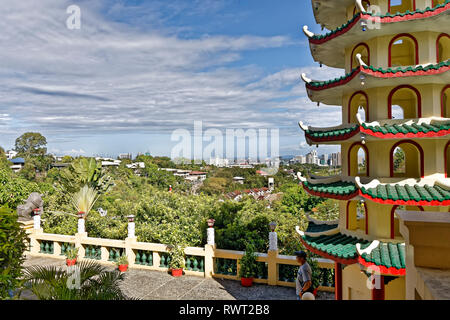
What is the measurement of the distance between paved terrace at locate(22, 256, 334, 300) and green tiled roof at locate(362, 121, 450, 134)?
6.05 m

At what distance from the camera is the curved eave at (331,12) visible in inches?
290

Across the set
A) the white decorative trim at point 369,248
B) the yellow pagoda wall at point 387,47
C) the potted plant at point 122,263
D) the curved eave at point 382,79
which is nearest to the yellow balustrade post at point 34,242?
the potted plant at point 122,263

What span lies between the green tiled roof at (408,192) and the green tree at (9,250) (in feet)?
21.7

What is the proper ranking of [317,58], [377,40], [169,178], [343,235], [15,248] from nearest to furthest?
[15,248] < [377,40] < [343,235] < [317,58] < [169,178]

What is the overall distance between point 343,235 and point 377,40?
441 cm

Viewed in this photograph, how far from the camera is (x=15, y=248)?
19.3ft

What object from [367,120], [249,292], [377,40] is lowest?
[249,292]

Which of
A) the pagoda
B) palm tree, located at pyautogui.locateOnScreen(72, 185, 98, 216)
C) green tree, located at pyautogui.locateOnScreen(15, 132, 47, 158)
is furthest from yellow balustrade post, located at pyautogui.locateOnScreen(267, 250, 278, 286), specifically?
green tree, located at pyautogui.locateOnScreen(15, 132, 47, 158)

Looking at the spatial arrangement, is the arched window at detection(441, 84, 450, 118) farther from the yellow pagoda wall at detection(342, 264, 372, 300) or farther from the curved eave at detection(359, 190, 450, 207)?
the yellow pagoda wall at detection(342, 264, 372, 300)

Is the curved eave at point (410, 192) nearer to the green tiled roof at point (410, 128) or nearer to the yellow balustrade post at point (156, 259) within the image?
the green tiled roof at point (410, 128)

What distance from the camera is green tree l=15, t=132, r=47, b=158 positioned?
69.1m
